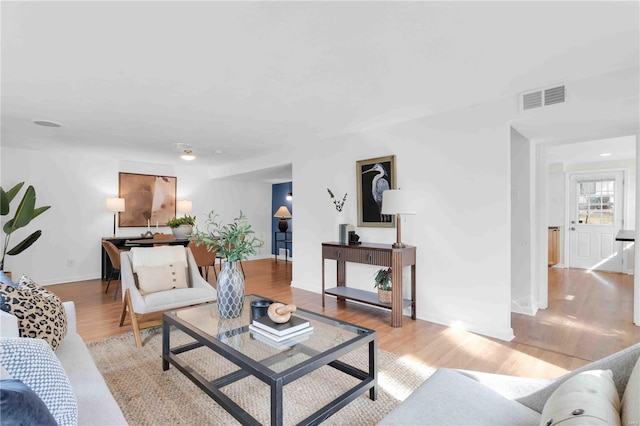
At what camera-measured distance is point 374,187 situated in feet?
13.1

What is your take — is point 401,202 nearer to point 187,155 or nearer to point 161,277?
point 161,277

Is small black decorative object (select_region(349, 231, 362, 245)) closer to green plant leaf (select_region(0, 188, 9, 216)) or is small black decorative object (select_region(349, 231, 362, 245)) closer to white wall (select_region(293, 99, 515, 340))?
white wall (select_region(293, 99, 515, 340))

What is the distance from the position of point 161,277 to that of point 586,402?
3.27m

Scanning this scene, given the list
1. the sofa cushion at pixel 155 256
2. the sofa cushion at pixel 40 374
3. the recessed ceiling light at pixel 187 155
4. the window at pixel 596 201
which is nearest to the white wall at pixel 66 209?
the recessed ceiling light at pixel 187 155

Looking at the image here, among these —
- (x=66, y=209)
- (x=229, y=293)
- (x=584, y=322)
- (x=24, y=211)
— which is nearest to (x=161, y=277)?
(x=229, y=293)

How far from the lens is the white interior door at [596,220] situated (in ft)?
20.2

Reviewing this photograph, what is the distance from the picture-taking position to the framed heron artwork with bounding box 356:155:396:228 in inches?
151

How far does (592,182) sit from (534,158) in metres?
4.16

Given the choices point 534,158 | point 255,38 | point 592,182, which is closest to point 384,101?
point 255,38

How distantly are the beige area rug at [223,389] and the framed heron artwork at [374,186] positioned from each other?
68.0 inches

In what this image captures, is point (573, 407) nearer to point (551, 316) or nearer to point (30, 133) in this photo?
point (551, 316)

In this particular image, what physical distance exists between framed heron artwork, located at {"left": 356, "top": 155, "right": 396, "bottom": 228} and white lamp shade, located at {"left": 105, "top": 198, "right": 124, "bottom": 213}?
171 inches

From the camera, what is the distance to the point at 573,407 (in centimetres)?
92

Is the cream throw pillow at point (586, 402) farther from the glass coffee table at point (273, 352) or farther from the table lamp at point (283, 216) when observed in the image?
the table lamp at point (283, 216)
